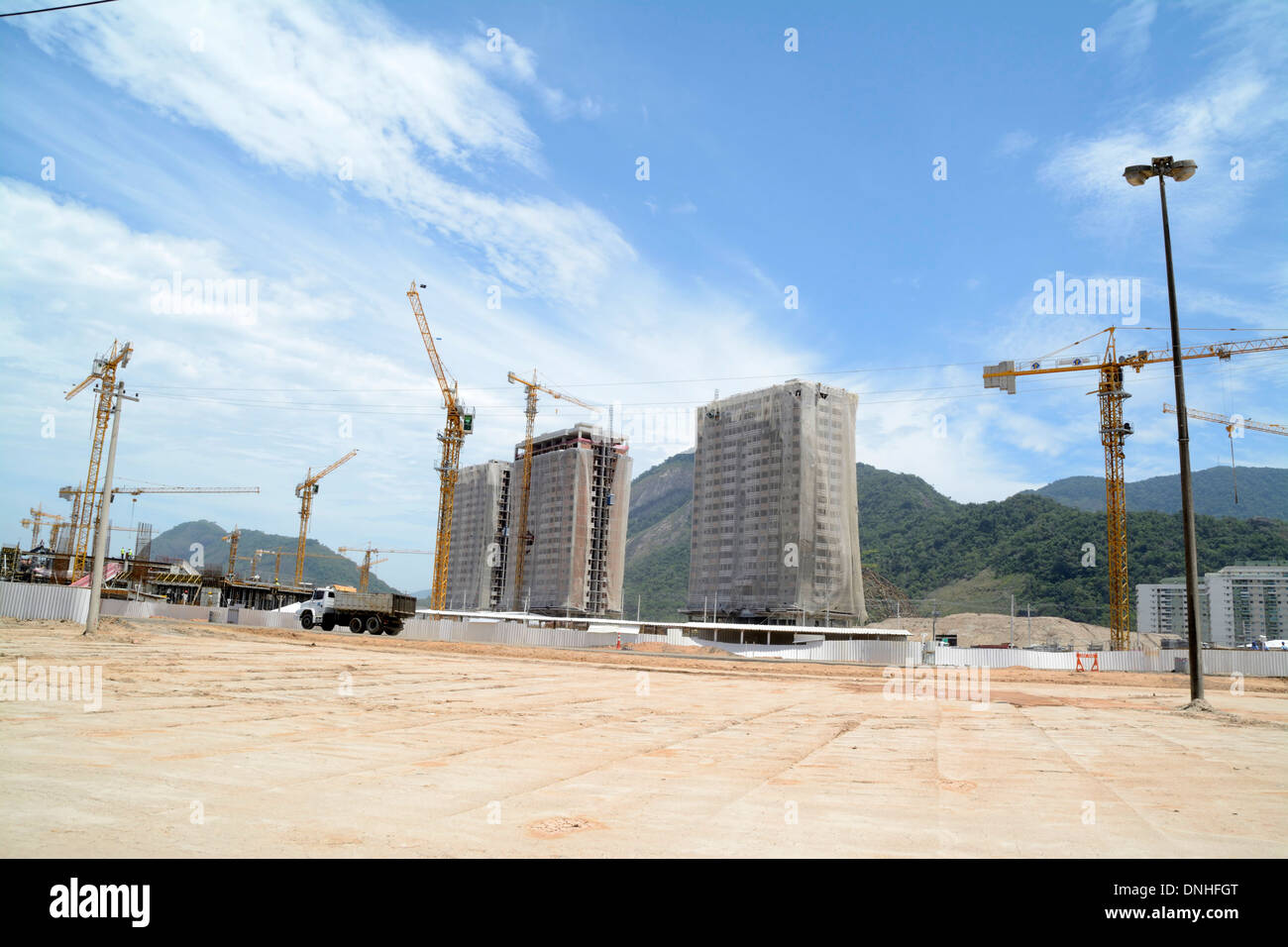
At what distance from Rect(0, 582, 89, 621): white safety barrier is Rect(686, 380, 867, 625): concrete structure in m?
78.3

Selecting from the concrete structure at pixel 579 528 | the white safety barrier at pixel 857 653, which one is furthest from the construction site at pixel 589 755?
the concrete structure at pixel 579 528

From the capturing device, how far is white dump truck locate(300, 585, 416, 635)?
60156mm

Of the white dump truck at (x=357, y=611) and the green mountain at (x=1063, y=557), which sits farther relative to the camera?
the green mountain at (x=1063, y=557)

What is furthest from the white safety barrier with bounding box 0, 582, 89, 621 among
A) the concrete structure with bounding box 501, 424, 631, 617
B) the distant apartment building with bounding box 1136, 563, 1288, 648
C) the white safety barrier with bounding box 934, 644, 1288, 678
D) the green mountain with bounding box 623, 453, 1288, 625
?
the distant apartment building with bounding box 1136, 563, 1288, 648

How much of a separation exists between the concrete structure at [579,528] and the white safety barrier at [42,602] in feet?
344

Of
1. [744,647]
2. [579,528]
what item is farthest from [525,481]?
[744,647]

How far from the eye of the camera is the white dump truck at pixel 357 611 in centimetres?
6016

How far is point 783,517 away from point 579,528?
52631mm

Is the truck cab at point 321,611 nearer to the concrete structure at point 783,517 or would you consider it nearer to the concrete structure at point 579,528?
the concrete structure at point 783,517

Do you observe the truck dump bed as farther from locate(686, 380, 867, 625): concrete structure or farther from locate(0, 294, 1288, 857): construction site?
locate(686, 380, 867, 625): concrete structure
